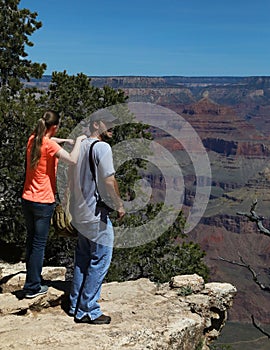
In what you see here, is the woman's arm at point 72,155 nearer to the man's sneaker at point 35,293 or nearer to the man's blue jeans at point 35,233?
the man's blue jeans at point 35,233

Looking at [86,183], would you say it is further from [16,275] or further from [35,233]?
[16,275]

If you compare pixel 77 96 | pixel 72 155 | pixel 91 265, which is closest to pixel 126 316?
pixel 91 265

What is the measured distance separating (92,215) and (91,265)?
566 mm

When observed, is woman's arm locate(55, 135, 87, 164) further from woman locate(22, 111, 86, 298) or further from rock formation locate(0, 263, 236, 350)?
rock formation locate(0, 263, 236, 350)

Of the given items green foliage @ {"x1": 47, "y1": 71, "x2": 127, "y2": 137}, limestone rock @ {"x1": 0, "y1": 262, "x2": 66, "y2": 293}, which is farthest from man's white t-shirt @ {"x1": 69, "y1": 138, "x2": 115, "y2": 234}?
green foliage @ {"x1": 47, "y1": 71, "x2": 127, "y2": 137}

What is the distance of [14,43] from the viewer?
1457 centimetres

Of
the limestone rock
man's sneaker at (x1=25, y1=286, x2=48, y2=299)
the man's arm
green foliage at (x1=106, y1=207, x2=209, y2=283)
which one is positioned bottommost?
green foliage at (x1=106, y1=207, x2=209, y2=283)

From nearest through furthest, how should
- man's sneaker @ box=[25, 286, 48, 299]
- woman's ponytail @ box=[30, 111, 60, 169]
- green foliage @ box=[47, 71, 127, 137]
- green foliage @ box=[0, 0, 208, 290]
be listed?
woman's ponytail @ box=[30, 111, 60, 169], man's sneaker @ box=[25, 286, 48, 299], green foliage @ box=[0, 0, 208, 290], green foliage @ box=[47, 71, 127, 137]

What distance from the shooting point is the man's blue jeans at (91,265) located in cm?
461

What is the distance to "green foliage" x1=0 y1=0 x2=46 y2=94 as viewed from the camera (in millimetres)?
14375

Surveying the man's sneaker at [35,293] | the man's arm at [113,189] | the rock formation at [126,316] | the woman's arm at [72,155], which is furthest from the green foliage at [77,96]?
the man's arm at [113,189]

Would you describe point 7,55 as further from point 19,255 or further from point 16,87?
point 19,255

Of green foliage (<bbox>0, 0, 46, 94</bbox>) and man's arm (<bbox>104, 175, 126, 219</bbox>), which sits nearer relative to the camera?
man's arm (<bbox>104, 175, 126, 219</bbox>)

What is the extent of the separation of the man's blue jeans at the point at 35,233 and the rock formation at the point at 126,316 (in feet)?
0.91
